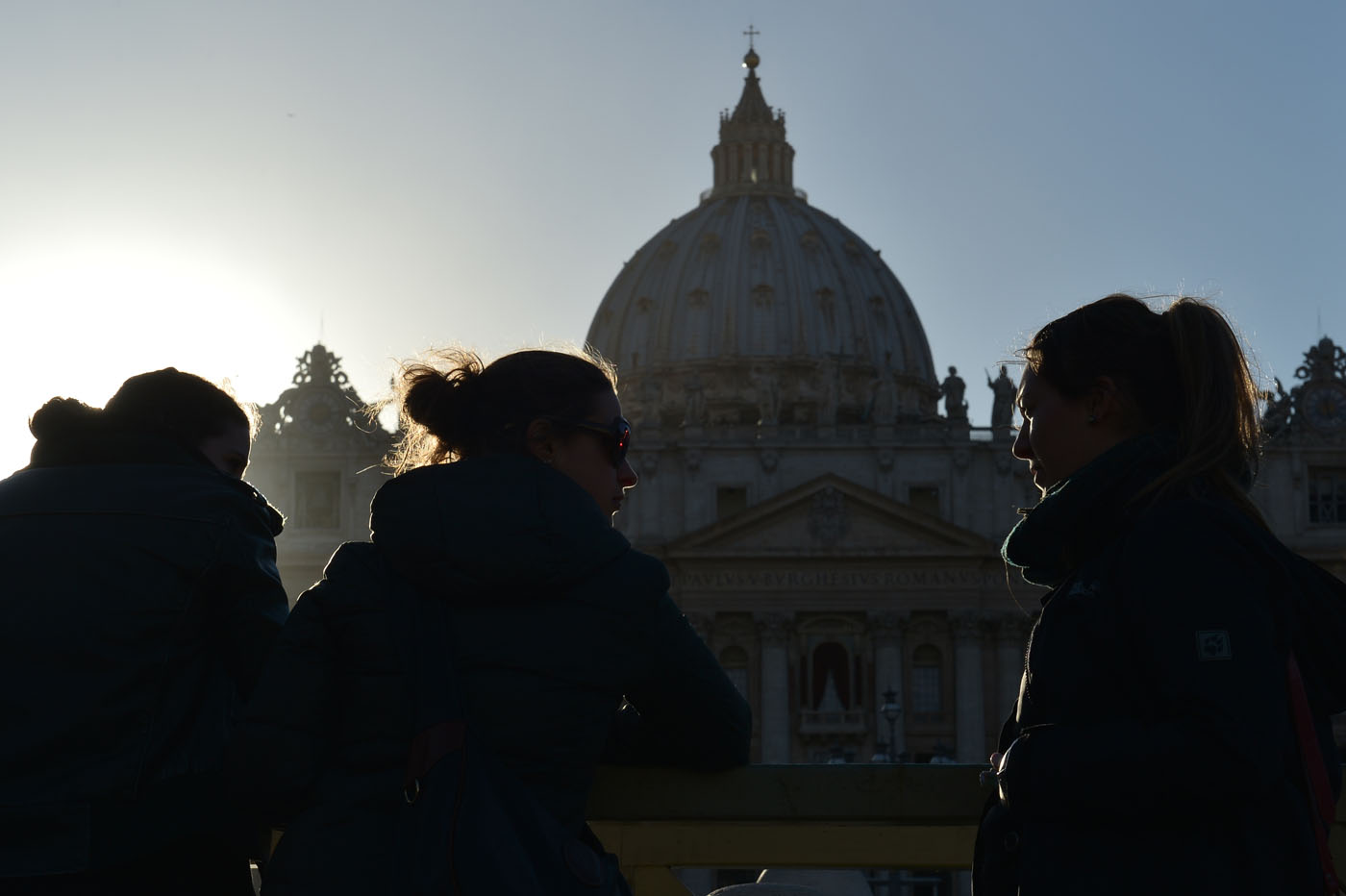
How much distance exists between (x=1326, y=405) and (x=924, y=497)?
13.1 metres

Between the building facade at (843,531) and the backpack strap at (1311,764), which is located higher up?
the building facade at (843,531)

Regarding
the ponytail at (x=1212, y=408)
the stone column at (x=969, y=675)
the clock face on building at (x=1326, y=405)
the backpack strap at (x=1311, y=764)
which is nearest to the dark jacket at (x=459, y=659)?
the ponytail at (x=1212, y=408)

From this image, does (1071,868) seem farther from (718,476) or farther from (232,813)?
(718,476)

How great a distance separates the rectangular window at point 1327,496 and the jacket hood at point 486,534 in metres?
52.7

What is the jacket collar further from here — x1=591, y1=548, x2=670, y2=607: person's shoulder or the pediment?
the pediment

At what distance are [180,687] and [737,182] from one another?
89261 millimetres

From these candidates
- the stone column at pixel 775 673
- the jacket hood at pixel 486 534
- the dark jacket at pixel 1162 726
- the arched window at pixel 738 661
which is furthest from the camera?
the arched window at pixel 738 661

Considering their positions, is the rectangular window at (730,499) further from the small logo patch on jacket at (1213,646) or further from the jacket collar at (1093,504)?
the small logo patch on jacket at (1213,646)

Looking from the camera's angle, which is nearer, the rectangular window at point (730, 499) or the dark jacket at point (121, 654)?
the dark jacket at point (121, 654)

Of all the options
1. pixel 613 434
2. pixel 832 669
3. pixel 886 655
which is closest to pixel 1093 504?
pixel 613 434

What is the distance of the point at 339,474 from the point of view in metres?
53.8

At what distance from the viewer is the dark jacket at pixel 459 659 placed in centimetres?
341

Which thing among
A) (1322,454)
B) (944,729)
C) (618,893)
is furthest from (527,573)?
(1322,454)

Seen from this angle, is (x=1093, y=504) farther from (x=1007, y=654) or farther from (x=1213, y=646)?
(x=1007, y=654)
